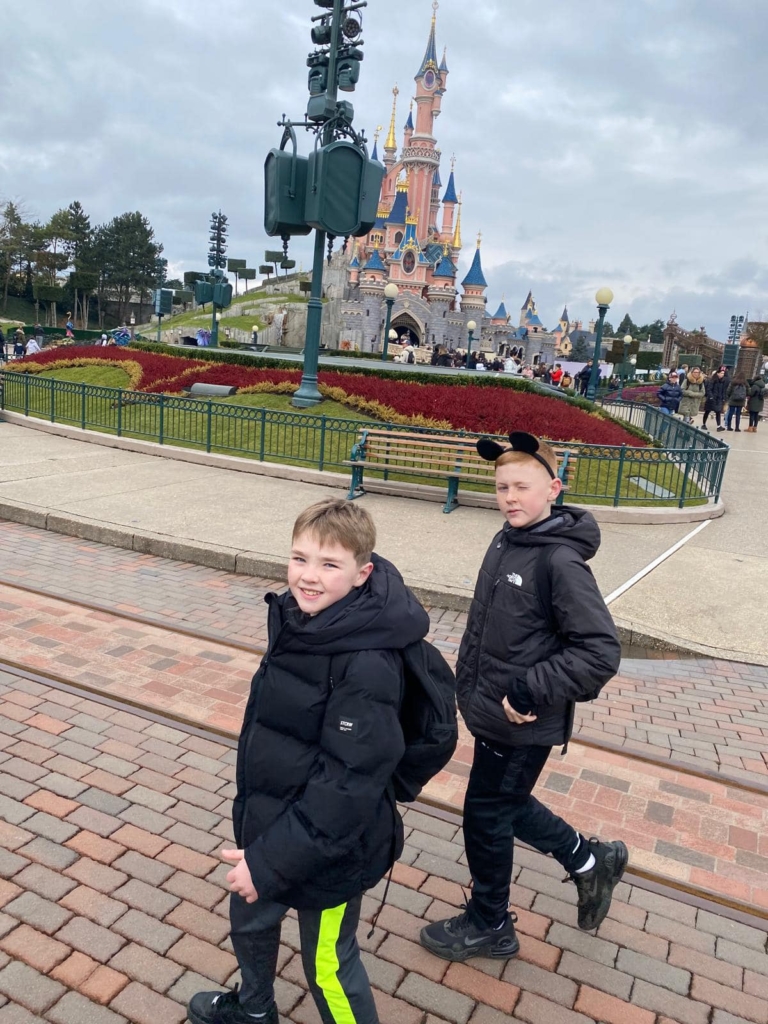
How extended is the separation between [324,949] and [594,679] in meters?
1.04

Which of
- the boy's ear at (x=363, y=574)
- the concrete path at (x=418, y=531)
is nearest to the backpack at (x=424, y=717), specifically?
the boy's ear at (x=363, y=574)

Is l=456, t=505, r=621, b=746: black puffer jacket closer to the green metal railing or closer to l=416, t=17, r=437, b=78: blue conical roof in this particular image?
the green metal railing

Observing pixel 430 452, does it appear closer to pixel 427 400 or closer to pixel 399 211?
pixel 427 400

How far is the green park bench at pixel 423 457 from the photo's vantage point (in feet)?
29.5

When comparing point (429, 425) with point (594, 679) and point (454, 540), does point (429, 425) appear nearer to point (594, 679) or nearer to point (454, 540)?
point (454, 540)

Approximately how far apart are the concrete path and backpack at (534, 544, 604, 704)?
11.6ft

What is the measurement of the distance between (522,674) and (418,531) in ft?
18.8

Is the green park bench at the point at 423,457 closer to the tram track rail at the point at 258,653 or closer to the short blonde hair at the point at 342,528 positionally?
the tram track rail at the point at 258,653

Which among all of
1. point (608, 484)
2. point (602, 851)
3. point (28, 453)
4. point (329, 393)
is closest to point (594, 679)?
point (602, 851)

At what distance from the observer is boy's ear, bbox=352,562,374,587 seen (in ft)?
6.11

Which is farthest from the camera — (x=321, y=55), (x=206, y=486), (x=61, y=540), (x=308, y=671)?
(x=321, y=55)

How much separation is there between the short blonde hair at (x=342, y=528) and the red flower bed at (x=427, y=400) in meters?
10.1

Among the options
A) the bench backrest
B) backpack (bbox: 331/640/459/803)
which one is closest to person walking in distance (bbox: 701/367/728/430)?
the bench backrest

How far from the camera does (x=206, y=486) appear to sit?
951 centimetres
